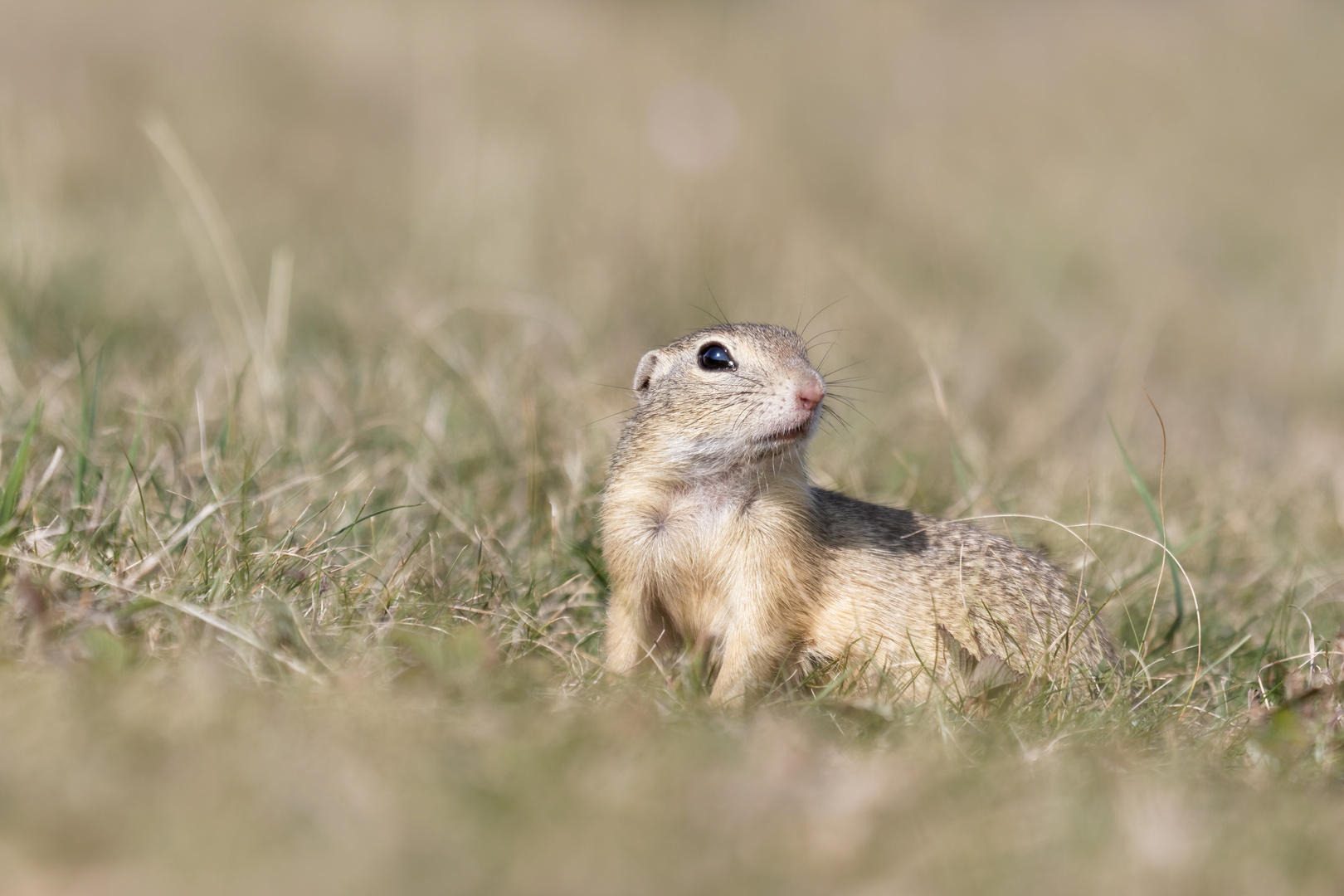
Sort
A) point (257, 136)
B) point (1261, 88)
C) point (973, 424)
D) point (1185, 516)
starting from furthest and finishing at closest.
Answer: point (1261, 88), point (257, 136), point (973, 424), point (1185, 516)

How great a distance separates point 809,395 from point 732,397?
1.04 feet

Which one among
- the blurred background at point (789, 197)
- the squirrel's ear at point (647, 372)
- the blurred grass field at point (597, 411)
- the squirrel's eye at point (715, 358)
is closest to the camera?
the blurred grass field at point (597, 411)

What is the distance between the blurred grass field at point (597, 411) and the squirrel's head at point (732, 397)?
2.07 feet

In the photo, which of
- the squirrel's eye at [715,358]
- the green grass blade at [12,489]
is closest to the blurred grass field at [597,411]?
the green grass blade at [12,489]

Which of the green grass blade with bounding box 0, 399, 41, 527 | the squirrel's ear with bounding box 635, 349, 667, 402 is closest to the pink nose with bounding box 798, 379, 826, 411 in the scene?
the squirrel's ear with bounding box 635, 349, 667, 402

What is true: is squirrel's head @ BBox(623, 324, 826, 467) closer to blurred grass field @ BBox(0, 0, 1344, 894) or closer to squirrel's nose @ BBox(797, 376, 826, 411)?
squirrel's nose @ BBox(797, 376, 826, 411)

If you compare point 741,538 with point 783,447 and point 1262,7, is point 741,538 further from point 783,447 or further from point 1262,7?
point 1262,7

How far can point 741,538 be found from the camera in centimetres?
353

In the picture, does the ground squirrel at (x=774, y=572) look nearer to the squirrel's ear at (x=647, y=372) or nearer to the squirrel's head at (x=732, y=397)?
the squirrel's head at (x=732, y=397)

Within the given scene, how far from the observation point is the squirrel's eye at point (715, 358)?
376 cm

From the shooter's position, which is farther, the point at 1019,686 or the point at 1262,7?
the point at 1262,7

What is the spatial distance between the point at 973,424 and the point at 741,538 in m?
3.05

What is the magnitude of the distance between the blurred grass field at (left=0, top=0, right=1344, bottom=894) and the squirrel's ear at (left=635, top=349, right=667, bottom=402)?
1.83 ft

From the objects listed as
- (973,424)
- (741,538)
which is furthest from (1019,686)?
(973,424)
